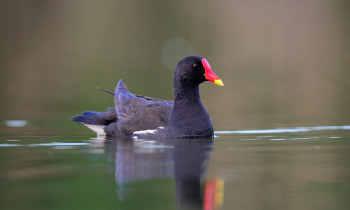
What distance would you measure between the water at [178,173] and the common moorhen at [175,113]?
0.92 ft

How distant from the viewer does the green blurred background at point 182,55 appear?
1159 cm

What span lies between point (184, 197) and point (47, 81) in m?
13.7

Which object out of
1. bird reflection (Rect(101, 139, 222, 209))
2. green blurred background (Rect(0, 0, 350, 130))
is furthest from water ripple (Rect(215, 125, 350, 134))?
bird reflection (Rect(101, 139, 222, 209))

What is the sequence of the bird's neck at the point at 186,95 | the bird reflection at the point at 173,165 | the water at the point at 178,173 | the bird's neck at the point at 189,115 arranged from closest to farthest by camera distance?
the water at the point at 178,173 → the bird reflection at the point at 173,165 → the bird's neck at the point at 189,115 → the bird's neck at the point at 186,95

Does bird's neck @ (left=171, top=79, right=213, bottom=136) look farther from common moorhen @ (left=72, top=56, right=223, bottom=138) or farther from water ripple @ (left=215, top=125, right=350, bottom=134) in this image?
water ripple @ (left=215, top=125, right=350, bottom=134)

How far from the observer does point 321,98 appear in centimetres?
1259

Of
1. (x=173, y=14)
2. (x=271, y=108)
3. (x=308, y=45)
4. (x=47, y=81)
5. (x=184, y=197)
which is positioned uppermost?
(x=173, y=14)

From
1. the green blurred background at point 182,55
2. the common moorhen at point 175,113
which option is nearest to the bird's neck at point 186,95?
the common moorhen at point 175,113

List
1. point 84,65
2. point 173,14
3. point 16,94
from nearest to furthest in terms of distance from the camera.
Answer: point 16,94
point 84,65
point 173,14

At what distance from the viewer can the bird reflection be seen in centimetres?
432

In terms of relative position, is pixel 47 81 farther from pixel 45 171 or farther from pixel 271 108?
pixel 45 171

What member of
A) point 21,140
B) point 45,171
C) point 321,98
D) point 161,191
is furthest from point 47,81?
point 161,191

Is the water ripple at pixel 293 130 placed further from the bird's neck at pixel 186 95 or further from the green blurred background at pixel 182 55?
the bird's neck at pixel 186 95

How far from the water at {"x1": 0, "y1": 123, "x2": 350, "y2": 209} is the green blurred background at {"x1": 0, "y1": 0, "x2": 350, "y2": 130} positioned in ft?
6.84
